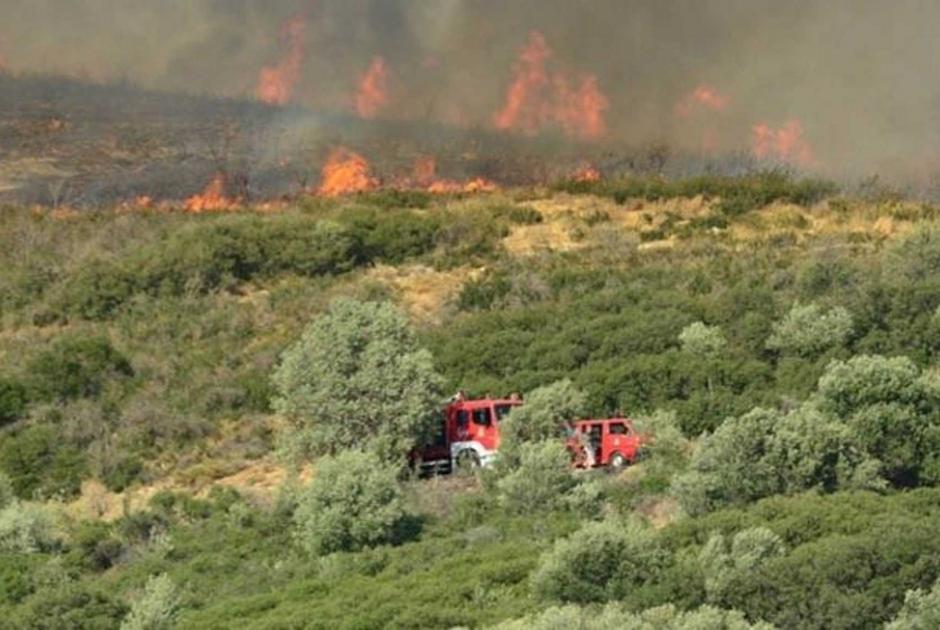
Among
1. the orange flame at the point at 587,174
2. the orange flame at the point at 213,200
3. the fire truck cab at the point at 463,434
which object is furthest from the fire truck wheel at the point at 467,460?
the orange flame at the point at 587,174

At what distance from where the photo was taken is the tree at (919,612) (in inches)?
1842

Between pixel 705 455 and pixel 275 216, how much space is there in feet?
115

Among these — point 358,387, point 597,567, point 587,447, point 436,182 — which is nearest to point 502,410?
point 587,447

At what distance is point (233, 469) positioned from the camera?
68.9 metres

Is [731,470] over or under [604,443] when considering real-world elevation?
under

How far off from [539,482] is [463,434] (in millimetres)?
6588

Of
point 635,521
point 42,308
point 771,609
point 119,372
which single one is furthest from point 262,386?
point 771,609

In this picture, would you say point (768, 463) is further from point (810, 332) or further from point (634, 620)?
point (634, 620)

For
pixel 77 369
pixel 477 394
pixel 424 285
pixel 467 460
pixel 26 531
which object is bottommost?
pixel 26 531

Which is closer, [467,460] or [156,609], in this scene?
[156,609]

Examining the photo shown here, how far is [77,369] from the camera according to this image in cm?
7612

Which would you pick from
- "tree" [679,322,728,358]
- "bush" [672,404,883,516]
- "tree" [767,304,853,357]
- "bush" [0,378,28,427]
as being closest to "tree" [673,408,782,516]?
"bush" [672,404,883,516]

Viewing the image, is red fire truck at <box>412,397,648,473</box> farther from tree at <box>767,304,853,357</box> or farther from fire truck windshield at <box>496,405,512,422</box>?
tree at <box>767,304,853,357</box>

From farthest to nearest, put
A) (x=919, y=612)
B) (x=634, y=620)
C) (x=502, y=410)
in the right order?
(x=502, y=410)
(x=919, y=612)
(x=634, y=620)
